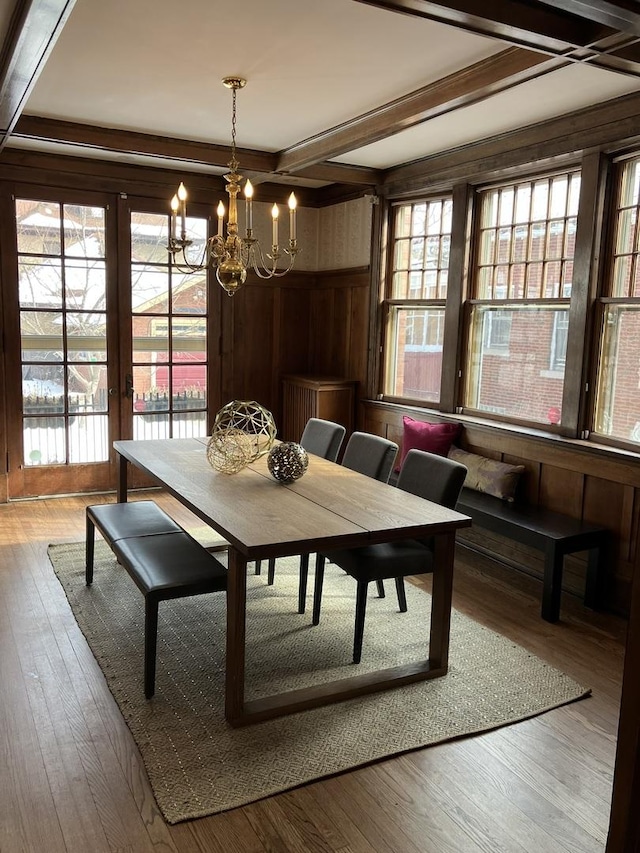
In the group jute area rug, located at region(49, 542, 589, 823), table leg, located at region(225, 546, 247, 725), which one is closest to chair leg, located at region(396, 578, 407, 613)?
jute area rug, located at region(49, 542, 589, 823)

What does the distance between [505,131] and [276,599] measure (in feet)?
9.92

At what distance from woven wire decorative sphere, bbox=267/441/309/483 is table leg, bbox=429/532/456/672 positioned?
745 mm

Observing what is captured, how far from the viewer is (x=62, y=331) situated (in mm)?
5484

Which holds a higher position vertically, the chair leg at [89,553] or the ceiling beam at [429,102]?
the ceiling beam at [429,102]

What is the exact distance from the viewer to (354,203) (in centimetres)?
586

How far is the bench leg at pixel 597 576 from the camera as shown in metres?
3.74

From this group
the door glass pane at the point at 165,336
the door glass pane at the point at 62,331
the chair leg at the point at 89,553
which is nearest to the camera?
the chair leg at the point at 89,553

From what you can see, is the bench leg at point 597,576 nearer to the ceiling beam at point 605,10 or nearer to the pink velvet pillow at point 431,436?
the pink velvet pillow at point 431,436

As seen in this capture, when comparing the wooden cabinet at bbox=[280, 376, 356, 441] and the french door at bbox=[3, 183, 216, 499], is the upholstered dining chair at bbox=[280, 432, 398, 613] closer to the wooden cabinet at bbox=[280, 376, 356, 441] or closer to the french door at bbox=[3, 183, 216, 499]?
the wooden cabinet at bbox=[280, 376, 356, 441]

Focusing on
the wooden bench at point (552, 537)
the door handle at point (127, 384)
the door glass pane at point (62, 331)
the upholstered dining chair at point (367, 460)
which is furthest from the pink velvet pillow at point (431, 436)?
the door glass pane at point (62, 331)

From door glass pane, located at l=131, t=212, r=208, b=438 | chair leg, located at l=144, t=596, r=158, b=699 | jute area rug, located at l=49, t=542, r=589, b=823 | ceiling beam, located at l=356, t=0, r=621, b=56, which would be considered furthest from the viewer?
door glass pane, located at l=131, t=212, r=208, b=438

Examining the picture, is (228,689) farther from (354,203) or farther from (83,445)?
(354,203)

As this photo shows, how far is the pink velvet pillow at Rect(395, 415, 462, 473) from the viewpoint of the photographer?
472 centimetres

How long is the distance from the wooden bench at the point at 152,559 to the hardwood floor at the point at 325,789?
1.27 feet
